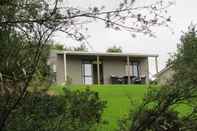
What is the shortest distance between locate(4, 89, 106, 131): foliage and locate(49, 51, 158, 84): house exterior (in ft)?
104

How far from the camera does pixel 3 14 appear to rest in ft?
19.6

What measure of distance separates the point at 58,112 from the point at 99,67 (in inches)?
1389

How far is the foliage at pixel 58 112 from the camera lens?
7.36 meters

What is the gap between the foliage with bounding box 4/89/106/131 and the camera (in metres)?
7.36

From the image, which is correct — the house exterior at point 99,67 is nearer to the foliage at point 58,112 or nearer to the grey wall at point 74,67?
the grey wall at point 74,67

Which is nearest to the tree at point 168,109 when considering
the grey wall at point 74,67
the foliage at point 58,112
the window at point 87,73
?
the foliage at point 58,112

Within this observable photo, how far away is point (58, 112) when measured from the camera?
7875 mm

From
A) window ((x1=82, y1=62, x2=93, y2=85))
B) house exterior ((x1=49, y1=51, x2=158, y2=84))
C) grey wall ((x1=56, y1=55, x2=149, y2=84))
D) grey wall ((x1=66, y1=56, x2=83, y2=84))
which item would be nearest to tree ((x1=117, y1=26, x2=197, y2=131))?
house exterior ((x1=49, y1=51, x2=158, y2=84))

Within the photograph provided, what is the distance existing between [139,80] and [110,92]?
13.9 meters

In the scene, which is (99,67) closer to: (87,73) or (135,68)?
(87,73)

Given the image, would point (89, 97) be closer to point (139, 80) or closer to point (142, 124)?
point (142, 124)

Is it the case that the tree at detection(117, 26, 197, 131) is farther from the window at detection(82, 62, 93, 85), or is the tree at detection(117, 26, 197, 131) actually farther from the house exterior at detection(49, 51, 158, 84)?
the window at detection(82, 62, 93, 85)

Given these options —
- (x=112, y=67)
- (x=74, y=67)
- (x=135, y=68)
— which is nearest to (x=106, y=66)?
(x=112, y=67)

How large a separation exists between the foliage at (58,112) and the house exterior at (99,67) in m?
31.8
